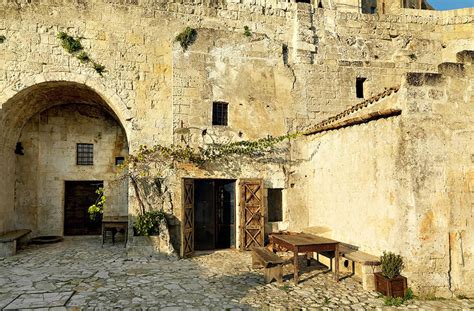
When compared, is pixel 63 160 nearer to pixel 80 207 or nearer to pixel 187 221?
pixel 80 207

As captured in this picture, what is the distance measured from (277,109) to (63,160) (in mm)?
7477

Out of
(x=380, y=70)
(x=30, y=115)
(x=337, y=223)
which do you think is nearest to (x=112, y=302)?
(x=337, y=223)

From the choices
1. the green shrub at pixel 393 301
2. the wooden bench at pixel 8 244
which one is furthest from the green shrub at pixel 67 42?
the green shrub at pixel 393 301

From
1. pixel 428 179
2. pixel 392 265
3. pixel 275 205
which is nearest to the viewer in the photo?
pixel 392 265

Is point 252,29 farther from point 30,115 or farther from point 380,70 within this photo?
point 30,115

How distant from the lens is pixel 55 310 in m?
5.24

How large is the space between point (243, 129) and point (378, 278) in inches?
217

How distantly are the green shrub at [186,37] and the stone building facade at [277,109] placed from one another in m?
0.17

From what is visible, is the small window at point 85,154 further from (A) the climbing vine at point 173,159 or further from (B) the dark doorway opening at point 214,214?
(B) the dark doorway opening at point 214,214

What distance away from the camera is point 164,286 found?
21.1ft

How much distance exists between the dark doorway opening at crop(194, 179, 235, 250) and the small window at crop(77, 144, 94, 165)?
421cm

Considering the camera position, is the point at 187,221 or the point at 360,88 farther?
the point at 360,88

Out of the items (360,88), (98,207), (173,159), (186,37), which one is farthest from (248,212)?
(360,88)

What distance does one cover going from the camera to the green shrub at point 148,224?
8.90 metres
